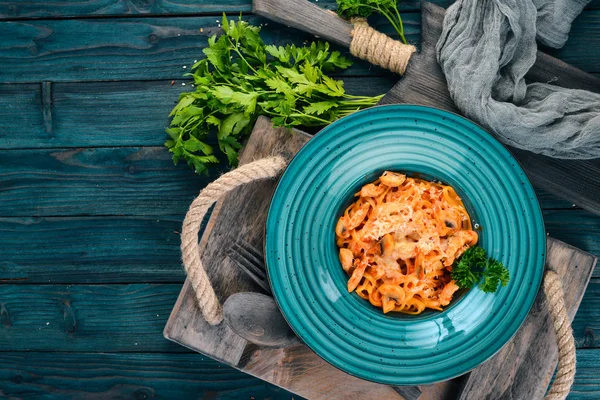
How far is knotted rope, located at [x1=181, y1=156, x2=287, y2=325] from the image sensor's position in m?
2.09

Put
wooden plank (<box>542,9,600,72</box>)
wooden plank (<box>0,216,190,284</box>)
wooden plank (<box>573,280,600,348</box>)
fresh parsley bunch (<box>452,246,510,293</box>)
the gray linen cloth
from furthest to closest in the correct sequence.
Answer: wooden plank (<box>0,216,190,284</box>)
wooden plank (<box>573,280,600,348</box>)
wooden plank (<box>542,9,600,72</box>)
the gray linen cloth
fresh parsley bunch (<box>452,246,510,293</box>)

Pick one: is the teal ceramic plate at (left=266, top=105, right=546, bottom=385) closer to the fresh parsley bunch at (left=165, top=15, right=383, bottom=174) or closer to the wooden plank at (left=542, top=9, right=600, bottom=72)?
the fresh parsley bunch at (left=165, top=15, right=383, bottom=174)

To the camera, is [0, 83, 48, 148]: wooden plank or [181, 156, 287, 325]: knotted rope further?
[0, 83, 48, 148]: wooden plank

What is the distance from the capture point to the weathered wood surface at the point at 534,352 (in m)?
2.29

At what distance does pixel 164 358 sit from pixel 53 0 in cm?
194

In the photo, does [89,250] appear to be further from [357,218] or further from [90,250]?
[357,218]

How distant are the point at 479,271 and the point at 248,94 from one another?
1200 millimetres

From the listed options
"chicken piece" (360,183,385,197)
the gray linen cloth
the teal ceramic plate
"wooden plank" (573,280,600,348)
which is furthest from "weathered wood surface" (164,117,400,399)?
"wooden plank" (573,280,600,348)

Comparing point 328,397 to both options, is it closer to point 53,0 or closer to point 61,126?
point 61,126

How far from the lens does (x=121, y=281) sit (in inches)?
114

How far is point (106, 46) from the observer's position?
2814mm

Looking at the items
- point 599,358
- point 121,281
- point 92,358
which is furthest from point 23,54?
point 599,358

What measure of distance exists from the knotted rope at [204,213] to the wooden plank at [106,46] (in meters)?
0.89

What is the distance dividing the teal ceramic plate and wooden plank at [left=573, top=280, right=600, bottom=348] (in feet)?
2.68
